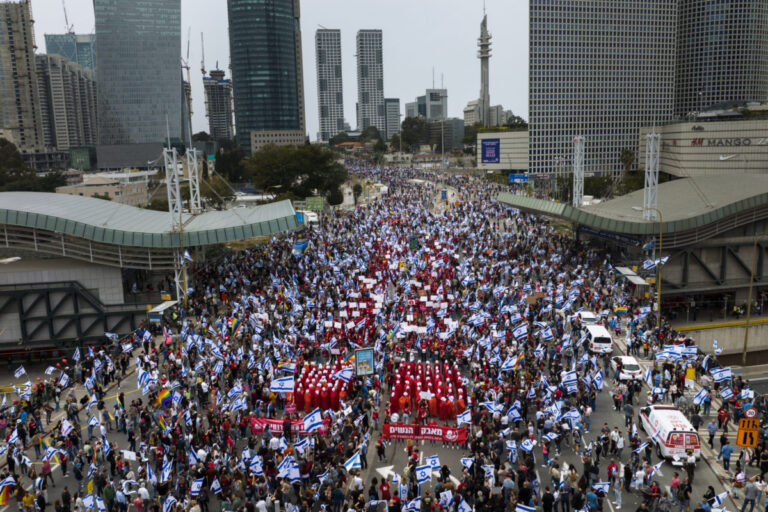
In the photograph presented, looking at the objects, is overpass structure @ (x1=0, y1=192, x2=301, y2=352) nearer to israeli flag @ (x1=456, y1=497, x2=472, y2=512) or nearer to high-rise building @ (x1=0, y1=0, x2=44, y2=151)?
israeli flag @ (x1=456, y1=497, x2=472, y2=512)

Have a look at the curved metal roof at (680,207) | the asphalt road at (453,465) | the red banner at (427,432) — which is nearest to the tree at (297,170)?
the curved metal roof at (680,207)

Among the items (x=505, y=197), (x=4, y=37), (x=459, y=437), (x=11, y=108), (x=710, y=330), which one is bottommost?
(x=710, y=330)

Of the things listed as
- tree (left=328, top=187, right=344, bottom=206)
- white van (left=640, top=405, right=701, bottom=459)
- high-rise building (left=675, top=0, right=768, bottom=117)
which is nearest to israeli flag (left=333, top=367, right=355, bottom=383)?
white van (left=640, top=405, right=701, bottom=459)

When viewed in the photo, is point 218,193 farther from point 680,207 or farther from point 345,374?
point 345,374

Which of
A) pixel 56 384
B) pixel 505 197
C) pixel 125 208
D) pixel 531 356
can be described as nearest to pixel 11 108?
pixel 125 208

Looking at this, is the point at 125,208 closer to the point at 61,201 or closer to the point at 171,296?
the point at 61,201

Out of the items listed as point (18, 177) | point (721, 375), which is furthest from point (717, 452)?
point (18, 177)

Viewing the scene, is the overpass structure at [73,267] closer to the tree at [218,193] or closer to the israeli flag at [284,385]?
the israeli flag at [284,385]
